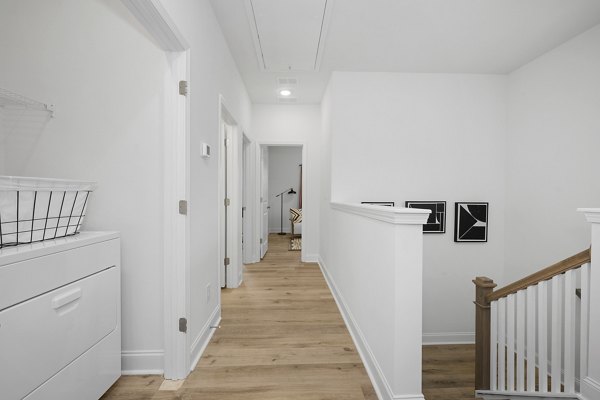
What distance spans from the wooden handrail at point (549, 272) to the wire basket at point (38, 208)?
265 centimetres

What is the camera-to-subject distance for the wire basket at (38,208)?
113 cm

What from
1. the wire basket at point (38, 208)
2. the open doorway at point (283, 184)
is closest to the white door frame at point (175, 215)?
the wire basket at point (38, 208)

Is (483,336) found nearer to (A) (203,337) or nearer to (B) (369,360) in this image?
(B) (369,360)

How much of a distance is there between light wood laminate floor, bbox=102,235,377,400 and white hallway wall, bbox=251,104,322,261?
1.53m

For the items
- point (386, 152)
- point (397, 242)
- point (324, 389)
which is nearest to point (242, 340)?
point (324, 389)

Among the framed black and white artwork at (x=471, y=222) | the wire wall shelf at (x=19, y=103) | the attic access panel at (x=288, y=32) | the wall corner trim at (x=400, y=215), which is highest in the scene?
the attic access panel at (x=288, y=32)

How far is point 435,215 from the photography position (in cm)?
337

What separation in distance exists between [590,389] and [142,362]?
7.99ft

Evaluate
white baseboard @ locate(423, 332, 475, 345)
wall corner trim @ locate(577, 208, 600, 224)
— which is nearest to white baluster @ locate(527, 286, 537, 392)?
wall corner trim @ locate(577, 208, 600, 224)

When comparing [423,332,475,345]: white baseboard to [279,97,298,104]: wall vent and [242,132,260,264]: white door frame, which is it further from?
[279,97,298,104]: wall vent

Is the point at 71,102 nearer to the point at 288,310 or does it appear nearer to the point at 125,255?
the point at 125,255

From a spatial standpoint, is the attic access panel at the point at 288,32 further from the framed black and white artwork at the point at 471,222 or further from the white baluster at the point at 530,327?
the white baluster at the point at 530,327

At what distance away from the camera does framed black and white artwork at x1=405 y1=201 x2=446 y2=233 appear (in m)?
3.37

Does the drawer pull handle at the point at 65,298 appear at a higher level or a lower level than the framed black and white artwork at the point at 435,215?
lower
